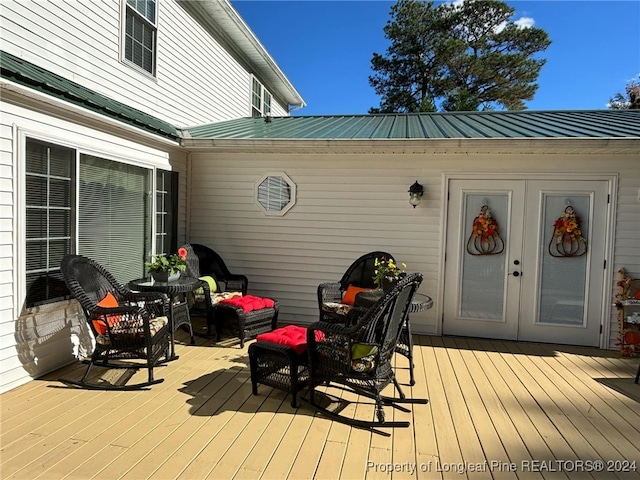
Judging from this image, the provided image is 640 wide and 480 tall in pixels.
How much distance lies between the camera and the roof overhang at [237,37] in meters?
6.75

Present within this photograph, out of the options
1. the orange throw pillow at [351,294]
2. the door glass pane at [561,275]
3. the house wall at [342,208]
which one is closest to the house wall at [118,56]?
the house wall at [342,208]

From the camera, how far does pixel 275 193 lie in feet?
19.2

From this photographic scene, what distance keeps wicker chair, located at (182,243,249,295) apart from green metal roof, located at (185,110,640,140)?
1.59 m

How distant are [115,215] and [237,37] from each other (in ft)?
16.1

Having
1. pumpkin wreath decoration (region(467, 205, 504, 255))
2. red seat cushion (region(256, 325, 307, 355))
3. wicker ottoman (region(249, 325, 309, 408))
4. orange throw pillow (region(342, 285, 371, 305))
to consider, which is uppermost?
pumpkin wreath decoration (region(467, 205, 504, 255))

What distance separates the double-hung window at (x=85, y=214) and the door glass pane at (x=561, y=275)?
198 inches

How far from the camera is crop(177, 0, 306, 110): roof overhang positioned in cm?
675

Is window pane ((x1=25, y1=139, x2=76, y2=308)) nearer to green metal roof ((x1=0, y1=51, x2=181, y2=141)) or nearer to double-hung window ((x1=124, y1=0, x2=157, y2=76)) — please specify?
green metal roof ((x1=0, y1=51, x2=181, y2=141))

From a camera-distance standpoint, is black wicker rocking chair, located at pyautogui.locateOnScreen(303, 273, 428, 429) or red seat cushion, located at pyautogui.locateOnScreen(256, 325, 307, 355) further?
red seat cushion, located at pyautogui.locateOnScreen(256, 325, 307, 355)

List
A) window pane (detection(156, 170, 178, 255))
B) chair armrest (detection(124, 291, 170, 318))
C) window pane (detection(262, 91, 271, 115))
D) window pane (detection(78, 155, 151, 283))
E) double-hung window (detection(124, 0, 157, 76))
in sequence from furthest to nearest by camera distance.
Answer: window pane (detection(262, 91, 271, 115))
window pane (detection(156, 170, 178, 255))
double-hung window (detection(124, 0, 157, 76))
window pane (detection(78, 155, 151, 283))
chair armrest (detection(124, 291, 170, 318))

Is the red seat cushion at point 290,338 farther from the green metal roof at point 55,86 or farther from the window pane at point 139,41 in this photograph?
the window pane at point 139,41

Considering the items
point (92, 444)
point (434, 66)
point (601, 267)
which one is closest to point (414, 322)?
point (601, 267)

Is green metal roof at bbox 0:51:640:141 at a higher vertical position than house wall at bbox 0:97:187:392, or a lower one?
higher

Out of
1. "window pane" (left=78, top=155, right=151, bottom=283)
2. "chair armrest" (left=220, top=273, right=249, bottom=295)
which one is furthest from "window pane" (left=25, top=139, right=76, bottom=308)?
"chair armrest" (left=220, top=273, right=249, bottom=295)
